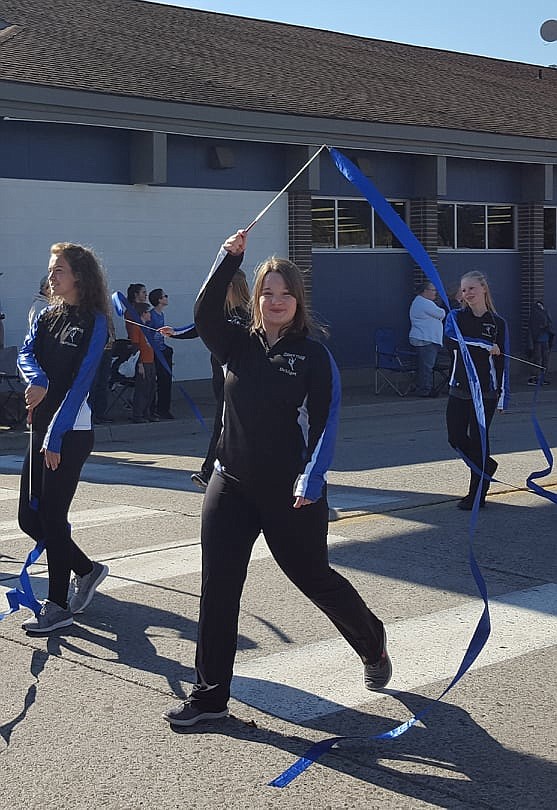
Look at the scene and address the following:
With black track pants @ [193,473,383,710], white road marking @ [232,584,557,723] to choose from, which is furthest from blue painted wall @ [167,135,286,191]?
black track pants @ [193,473,383,710]

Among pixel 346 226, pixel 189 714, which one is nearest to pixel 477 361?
pixel 189 714

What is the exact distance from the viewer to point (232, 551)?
491 cm

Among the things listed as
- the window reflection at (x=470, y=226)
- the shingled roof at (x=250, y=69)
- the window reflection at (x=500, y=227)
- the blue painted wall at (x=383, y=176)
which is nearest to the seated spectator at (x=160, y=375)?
the shingled roof at (x=250, y=69)

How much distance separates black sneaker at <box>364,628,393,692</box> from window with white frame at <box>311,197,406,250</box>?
1709 cm

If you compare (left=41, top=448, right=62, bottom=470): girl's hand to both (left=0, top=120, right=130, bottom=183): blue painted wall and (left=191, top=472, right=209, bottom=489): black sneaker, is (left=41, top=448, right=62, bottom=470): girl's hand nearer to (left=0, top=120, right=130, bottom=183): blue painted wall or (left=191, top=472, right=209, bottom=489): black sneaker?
(left=191, top=472, right=209, bottom=489): black sneaker

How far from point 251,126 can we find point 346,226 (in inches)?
133

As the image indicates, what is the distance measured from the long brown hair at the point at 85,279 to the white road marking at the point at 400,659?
2.05 meters

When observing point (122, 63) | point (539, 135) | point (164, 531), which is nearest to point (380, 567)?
point (164, 531)

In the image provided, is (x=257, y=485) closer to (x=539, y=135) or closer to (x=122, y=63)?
(x=122, y=63)

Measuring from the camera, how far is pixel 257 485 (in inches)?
192

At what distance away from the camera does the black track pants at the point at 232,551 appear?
491 cm

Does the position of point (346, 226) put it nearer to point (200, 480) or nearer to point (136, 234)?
point (136, 234)

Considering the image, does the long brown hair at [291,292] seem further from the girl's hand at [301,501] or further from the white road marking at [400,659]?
the white road marking at [400,659]

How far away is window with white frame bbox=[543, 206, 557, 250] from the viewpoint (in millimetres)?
26609
